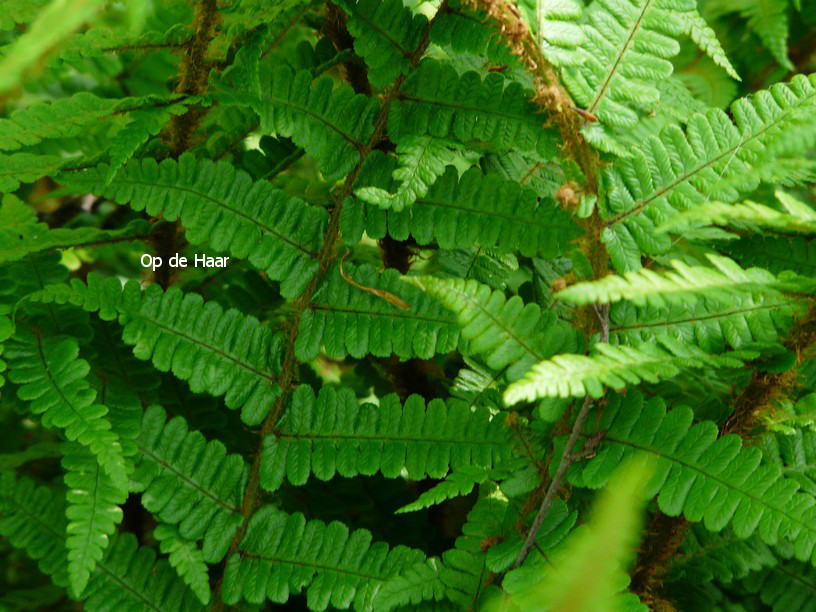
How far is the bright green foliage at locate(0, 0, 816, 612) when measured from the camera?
3.40ft

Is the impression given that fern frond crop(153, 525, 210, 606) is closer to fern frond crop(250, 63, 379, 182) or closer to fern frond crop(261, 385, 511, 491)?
fern frond crop(261, 385, 511, 491)

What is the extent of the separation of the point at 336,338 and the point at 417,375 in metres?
0.47

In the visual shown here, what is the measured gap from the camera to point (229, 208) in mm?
1347

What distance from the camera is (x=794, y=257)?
1312 millimetres

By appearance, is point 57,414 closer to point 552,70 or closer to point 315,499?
point 315,499

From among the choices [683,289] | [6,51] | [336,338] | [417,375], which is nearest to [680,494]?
[683,289]

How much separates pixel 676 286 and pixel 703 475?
1.01 feet

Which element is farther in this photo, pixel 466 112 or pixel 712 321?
pixel 466 112

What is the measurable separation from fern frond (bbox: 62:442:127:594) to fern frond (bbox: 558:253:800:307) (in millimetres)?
822

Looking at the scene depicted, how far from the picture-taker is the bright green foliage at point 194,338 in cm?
130

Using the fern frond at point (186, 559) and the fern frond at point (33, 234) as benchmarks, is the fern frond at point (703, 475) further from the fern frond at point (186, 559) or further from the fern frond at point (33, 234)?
the fern frond at point (33, 234)

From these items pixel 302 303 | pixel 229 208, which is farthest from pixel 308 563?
pixel 229 208

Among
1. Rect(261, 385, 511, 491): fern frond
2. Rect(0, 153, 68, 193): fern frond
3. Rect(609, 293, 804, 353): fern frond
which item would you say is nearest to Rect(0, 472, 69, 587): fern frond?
Rect(261, 385, 511, 491): fern frond

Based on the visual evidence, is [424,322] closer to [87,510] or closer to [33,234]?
[87,510]
